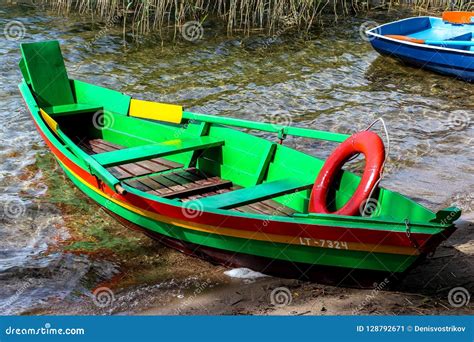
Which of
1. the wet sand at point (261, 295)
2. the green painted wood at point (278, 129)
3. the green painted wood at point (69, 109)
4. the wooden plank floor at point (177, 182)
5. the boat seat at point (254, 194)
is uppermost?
the green painted wood at point (278, 129)

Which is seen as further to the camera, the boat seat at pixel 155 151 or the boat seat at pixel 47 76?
the boat seat at pixel 47 76

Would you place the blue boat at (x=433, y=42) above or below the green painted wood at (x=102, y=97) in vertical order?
above

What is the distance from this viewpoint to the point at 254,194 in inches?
287

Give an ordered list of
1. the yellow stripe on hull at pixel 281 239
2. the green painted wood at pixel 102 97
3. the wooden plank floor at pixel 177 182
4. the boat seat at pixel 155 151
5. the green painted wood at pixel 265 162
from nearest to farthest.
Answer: the yellow stripe on hull at pixel 281 239 → the wooden plank floor at pixel 177 182 → the green painted wood at pixel 265 162 → the boat seat at pixel 155 151 → the green painted wood at pixel 102 97

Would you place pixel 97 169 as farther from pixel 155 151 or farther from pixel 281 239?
pixel 281 239

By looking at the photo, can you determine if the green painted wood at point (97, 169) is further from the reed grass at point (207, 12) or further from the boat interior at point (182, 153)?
the reed grass at point (207, 12)

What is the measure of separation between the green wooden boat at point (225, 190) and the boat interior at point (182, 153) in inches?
0.5

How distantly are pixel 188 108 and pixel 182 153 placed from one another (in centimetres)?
321

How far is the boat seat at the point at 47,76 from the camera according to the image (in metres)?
10.3

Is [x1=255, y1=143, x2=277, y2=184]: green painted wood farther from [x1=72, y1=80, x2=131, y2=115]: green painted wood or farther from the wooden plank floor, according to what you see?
[x1=72, y1=80, x2=131, y2=115]: green painted wood

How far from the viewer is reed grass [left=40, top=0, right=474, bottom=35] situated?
52.0 feet

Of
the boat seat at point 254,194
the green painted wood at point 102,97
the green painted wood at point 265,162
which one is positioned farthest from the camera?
the green painted wood at point 102,97

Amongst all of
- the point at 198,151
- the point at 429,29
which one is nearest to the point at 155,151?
the point at 198,151

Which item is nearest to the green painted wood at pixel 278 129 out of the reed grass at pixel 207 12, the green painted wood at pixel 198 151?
the green painted wood at pixel 198 151
